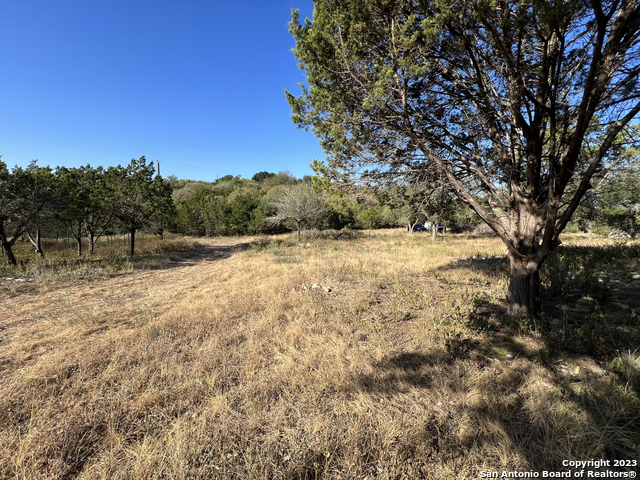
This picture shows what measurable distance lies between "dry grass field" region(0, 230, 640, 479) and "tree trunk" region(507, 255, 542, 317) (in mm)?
312

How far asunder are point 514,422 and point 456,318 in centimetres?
215

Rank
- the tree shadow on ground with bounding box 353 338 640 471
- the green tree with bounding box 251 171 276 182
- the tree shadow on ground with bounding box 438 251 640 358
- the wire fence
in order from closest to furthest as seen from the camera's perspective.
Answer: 1. the tree shadow on ground with bounding box 353 338 640 471
2. the tree shadow on ground with bounding box 438 251 640 358
3. the wire fence
4. the green tree with bounding box 251 171 276 182

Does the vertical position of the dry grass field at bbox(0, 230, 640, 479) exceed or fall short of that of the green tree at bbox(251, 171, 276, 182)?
it falls short

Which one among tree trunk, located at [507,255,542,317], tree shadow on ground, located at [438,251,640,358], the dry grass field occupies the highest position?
tree trunk, located at [507,255,542,317]

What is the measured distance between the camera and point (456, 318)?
4.29 m

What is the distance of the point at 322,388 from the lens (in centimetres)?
282

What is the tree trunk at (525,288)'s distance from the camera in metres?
4.20

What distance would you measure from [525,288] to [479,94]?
11.9 ft

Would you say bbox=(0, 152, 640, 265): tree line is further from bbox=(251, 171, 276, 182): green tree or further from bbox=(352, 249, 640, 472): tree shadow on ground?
bbox=(251, 171, 276, 182): green tree

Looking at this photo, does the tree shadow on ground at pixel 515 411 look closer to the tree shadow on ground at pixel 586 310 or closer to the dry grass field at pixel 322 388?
the dry grass field at pixel 322 388

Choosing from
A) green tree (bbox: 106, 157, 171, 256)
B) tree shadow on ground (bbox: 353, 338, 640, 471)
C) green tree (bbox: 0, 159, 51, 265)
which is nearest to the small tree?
green tree (bbox: 106, 157, 171, 256)

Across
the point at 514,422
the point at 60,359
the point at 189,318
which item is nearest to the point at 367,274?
the point at 189,318

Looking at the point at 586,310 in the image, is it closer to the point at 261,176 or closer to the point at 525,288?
the point at 525,288

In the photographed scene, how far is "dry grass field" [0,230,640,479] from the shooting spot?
2.00m
